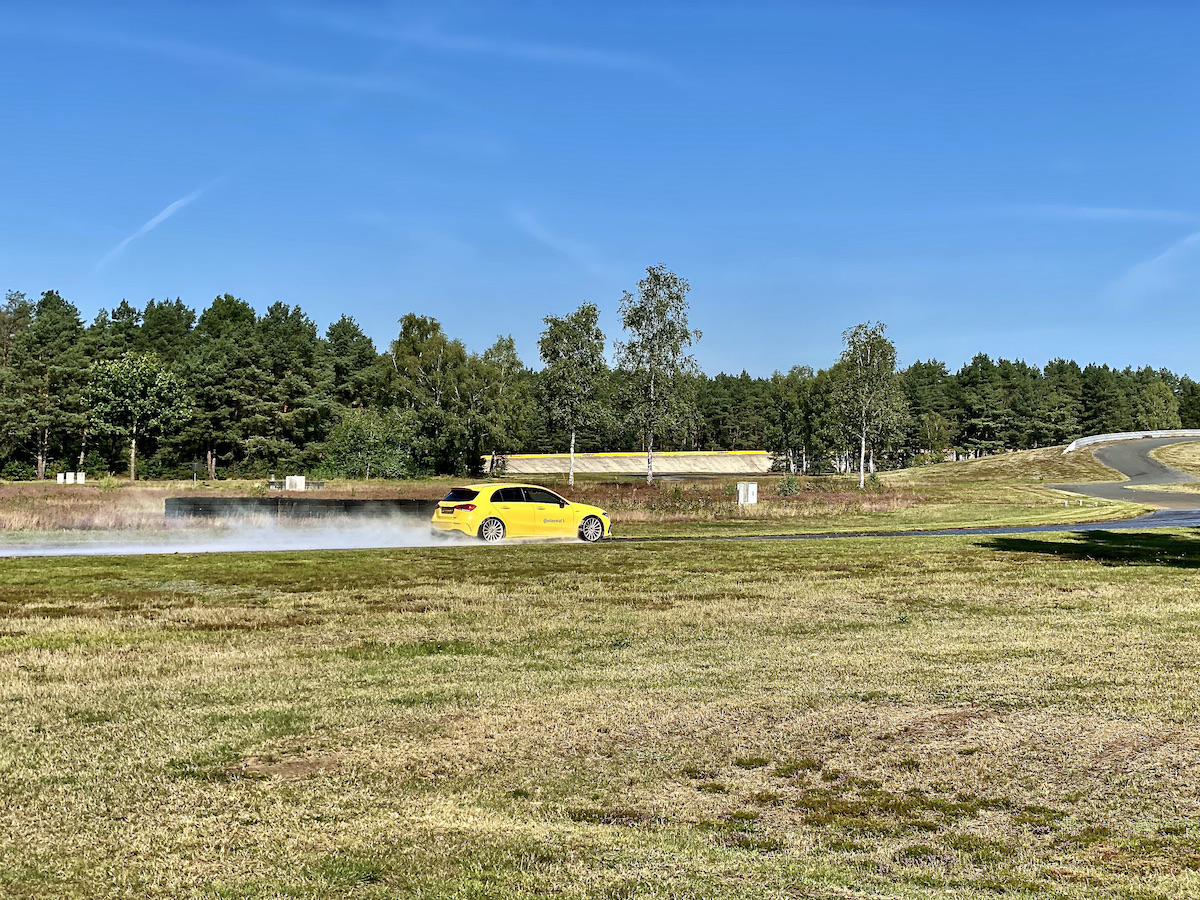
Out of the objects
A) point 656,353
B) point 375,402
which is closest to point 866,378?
point 656,353

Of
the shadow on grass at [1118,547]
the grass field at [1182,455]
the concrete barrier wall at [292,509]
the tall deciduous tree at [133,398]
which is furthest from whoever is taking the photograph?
the tall deciduous tree at [133,398]

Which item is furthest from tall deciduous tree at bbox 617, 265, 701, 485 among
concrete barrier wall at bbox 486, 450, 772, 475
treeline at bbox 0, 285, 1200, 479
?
concrete barrier wall at bbox 486, 450, 772, 475

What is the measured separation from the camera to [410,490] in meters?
53.8

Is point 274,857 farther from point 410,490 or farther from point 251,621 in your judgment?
point 410,490

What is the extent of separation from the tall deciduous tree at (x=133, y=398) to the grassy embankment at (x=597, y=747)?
81.4 metres

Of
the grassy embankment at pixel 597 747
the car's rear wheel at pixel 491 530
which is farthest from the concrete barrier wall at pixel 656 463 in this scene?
the grassy embankment at pixel 597 747

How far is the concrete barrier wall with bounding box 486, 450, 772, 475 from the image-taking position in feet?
365

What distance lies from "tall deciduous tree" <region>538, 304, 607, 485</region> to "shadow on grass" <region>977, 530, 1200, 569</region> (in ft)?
139

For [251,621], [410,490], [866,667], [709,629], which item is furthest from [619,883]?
[410,490]

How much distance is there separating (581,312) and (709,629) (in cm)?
5946

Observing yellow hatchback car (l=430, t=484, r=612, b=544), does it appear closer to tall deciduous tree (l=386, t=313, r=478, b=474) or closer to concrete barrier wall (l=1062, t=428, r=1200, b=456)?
tall deciduous tree (l=386, t=313, r=478, b=474)

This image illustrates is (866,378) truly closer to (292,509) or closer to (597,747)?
(292,509)

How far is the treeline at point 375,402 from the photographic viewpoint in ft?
238

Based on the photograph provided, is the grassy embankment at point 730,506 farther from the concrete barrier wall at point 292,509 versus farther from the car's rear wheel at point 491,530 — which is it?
the car's rear wheel at point 491,530
